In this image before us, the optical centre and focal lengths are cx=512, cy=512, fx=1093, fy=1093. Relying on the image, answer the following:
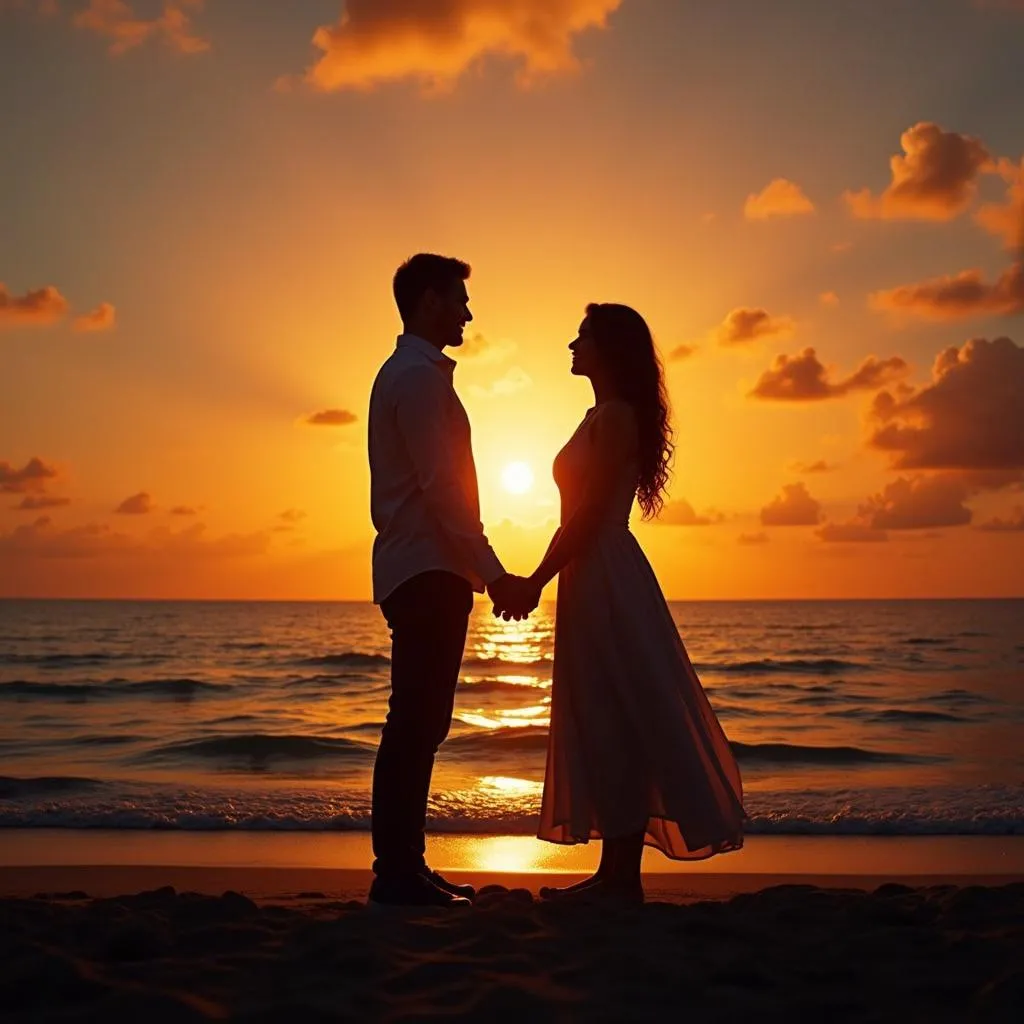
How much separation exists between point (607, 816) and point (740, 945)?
3.86ft

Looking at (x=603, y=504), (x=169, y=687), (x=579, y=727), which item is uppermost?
(x=603, y=504)

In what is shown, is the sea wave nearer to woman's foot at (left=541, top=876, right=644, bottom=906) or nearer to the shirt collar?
woman's foot at (left=541, top=876, right=644, bottom=906)

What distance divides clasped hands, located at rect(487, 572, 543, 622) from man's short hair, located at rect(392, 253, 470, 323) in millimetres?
1223

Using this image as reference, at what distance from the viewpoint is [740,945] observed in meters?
3.60

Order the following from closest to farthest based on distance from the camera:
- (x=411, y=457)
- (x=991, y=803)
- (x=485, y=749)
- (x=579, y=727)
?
(x=411, y=457), (x=579, y=727), (x=991, y=803), (x=485, y=749)

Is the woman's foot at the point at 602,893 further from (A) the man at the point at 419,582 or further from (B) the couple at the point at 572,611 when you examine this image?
(A) the man at the point at 419,582

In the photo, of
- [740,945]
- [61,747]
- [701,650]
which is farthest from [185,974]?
[701,650]

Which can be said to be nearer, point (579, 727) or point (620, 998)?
point (620, 998)

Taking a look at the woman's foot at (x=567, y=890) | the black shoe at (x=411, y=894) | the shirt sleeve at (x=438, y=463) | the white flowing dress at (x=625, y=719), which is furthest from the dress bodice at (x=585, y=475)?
the black shoe at (x=411, y=894)

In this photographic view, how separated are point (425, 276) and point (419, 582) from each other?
4.39 ft

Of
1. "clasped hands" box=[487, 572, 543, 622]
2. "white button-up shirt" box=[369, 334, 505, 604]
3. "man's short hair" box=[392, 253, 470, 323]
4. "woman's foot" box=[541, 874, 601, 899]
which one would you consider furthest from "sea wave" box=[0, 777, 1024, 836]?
"man's short hair" box=[392, 253, 470, 323]

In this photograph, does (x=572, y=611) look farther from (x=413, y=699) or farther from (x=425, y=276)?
(x=425, y=276)

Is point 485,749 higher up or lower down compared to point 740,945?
lower down

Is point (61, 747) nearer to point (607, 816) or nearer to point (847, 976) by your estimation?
point (607, 816)
